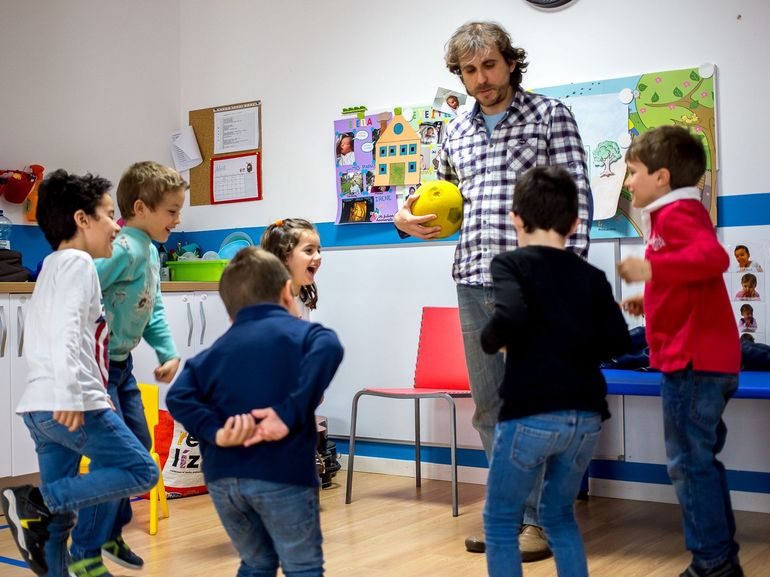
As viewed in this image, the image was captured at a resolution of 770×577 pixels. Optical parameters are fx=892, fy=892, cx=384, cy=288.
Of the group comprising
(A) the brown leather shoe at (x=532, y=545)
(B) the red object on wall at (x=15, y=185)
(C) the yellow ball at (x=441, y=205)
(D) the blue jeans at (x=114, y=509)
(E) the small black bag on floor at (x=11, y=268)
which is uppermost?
(B) the red object on wall at (x=15, y=185)

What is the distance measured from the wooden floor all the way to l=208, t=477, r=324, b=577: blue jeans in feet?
2.89

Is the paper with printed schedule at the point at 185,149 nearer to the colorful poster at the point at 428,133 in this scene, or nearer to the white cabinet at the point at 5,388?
the colorful poster at the point at 428,133

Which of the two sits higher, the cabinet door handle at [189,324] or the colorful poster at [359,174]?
the colorful poster at [359,174]

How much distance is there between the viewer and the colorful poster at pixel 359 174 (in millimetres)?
4152

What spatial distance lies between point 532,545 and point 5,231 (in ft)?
8.84

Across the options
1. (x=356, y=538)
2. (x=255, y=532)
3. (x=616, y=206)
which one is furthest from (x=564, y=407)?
Answer: (x=616, y=206)

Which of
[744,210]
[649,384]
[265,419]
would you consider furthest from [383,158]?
[265,419]

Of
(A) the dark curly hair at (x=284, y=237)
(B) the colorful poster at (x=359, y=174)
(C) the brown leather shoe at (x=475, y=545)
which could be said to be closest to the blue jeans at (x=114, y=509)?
(A) the dark curly hair at (x=284, y=237)

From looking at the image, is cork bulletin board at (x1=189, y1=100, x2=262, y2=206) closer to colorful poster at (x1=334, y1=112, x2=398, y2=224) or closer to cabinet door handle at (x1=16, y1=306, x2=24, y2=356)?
colorful poster at (x1=334, y1=112, x2=398, y2=224)

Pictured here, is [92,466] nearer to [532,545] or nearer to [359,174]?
[532,545]

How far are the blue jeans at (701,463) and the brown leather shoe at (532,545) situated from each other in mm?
522

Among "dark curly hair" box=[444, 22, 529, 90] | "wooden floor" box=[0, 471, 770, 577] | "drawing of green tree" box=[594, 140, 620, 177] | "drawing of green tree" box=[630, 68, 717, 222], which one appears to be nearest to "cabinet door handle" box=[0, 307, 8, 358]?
"wooden floor" box=[0, 471, 770, 577]

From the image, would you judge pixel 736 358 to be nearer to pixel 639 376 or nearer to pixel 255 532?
pixel 639 376

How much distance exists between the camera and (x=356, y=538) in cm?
298
